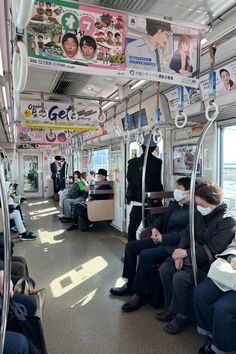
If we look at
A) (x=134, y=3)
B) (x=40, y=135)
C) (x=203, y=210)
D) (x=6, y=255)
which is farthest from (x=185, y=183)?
(x=40, y=135)

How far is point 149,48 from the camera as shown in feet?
6.38

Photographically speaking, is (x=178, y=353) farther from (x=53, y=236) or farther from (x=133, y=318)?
(x=53, y=236)

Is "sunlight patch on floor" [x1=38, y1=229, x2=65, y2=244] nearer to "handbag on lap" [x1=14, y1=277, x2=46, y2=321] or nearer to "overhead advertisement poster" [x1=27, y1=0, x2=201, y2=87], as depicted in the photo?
"handbag on lap" [x1=14, y1=277, x2=46, y2=321]

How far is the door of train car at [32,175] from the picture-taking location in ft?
41.9

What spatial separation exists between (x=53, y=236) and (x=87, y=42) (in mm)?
4806

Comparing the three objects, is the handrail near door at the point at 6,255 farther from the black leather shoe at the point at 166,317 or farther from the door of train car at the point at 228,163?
the door of train car at the point at 228,163

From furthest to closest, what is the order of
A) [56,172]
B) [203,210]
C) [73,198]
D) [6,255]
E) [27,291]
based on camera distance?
1. [56,172]
2. [73,198]
3. [203,210]
4. [27,291]
5. [6,255]

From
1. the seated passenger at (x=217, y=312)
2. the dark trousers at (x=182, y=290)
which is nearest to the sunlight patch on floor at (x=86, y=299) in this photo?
the dark trousers at (x=182, y=290)

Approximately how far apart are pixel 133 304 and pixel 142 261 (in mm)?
449

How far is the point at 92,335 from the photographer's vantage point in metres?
2.50

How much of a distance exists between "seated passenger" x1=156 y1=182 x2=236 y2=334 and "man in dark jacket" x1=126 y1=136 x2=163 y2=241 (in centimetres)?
142

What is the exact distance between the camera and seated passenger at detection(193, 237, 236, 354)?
6.42ft

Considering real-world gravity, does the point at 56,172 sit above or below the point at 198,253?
above

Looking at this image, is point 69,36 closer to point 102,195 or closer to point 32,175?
point 102,195
